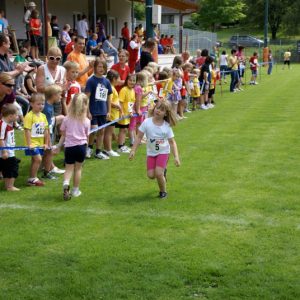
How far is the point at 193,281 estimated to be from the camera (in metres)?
4.88

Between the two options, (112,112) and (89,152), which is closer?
(89,152)

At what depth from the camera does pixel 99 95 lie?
9781 mm

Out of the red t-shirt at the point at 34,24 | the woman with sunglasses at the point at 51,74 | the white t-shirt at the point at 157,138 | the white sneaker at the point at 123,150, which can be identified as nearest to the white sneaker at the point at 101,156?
the white sneaker at the point at 123,150

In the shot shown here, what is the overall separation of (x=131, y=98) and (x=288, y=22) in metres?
71.8

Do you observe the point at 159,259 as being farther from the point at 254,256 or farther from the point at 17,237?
the point at 17,237

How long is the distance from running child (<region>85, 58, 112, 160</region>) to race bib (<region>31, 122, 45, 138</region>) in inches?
67.5

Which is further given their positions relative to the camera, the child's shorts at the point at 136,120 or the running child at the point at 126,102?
the child's shorts at the point at 136,120

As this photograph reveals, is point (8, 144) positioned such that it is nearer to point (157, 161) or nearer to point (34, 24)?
point (157, 161)

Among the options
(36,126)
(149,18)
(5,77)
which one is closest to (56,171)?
(36,126)

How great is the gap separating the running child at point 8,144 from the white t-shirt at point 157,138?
198 centimetres

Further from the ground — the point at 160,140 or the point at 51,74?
the point at 51,74

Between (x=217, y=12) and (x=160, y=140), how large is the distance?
237 feet

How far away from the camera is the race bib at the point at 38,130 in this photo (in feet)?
26.6

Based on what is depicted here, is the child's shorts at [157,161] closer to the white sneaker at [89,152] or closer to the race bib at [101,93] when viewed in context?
the race bib at [101,93]
